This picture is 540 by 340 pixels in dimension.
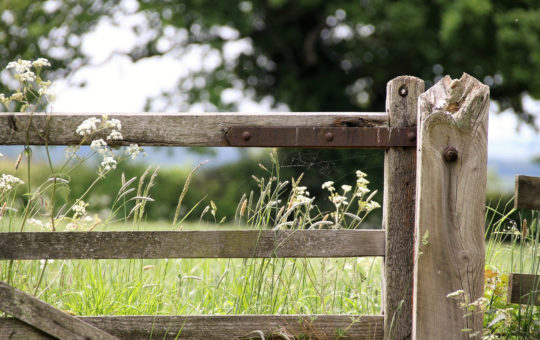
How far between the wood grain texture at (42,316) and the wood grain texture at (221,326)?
0.29ft

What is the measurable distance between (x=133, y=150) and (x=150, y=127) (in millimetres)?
128

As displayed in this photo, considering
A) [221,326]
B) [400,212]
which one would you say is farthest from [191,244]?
[400,212]

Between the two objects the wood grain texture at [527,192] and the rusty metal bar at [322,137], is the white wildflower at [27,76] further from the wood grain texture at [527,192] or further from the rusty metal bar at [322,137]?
the wood grain texture at [527,192]

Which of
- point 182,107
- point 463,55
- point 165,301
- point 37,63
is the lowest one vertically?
point 165,301

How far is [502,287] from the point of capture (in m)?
3.15

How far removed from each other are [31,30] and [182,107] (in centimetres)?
377

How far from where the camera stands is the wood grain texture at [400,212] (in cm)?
278

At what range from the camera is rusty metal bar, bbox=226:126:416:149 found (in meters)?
2.72

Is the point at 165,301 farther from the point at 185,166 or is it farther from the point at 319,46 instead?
the point at 319,46

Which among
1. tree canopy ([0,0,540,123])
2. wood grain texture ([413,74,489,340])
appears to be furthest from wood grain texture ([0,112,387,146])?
tree canopy ([0,0,540,123])

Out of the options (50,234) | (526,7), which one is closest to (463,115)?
(50,234)

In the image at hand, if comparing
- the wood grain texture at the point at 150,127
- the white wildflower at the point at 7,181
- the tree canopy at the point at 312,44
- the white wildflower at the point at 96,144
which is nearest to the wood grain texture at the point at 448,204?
the wood grain texture at the point at 150,127

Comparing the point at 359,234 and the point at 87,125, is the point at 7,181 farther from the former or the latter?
the point at 359,234

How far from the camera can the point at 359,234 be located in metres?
2.77
